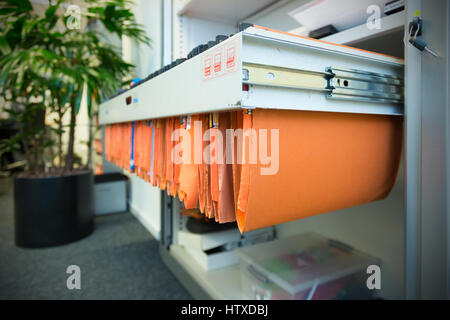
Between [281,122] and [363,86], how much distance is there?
0.65ft

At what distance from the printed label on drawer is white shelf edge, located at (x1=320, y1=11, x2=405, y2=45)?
0.41 metres

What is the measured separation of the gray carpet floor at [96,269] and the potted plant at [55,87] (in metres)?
0.14

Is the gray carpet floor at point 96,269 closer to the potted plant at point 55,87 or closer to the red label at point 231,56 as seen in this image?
the potted plant at point 55,87

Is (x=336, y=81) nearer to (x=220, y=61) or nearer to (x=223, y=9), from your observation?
(x=220, y=61)

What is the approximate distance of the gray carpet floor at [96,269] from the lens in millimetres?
1228

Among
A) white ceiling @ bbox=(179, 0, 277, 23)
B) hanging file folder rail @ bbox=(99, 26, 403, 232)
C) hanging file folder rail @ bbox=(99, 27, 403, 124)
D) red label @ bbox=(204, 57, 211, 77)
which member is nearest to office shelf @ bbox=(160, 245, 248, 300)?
hanging file folder rail @ bbox=(99, 26, 403, 232)

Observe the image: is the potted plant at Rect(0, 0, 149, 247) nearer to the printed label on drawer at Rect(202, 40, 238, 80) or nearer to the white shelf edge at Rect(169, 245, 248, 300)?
the white shelf edge at Rect(169, 245, 248, 300)

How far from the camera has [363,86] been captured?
0.51m

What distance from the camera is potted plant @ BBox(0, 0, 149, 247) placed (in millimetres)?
1370

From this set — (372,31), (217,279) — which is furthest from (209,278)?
(372,31)

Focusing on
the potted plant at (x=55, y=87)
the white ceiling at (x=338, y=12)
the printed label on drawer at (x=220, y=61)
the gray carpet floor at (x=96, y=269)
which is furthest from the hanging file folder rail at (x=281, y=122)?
the potted plant at (x=55, y=87)

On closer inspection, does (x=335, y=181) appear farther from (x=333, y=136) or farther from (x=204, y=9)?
(x=204, y=9)

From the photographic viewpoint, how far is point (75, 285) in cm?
129
